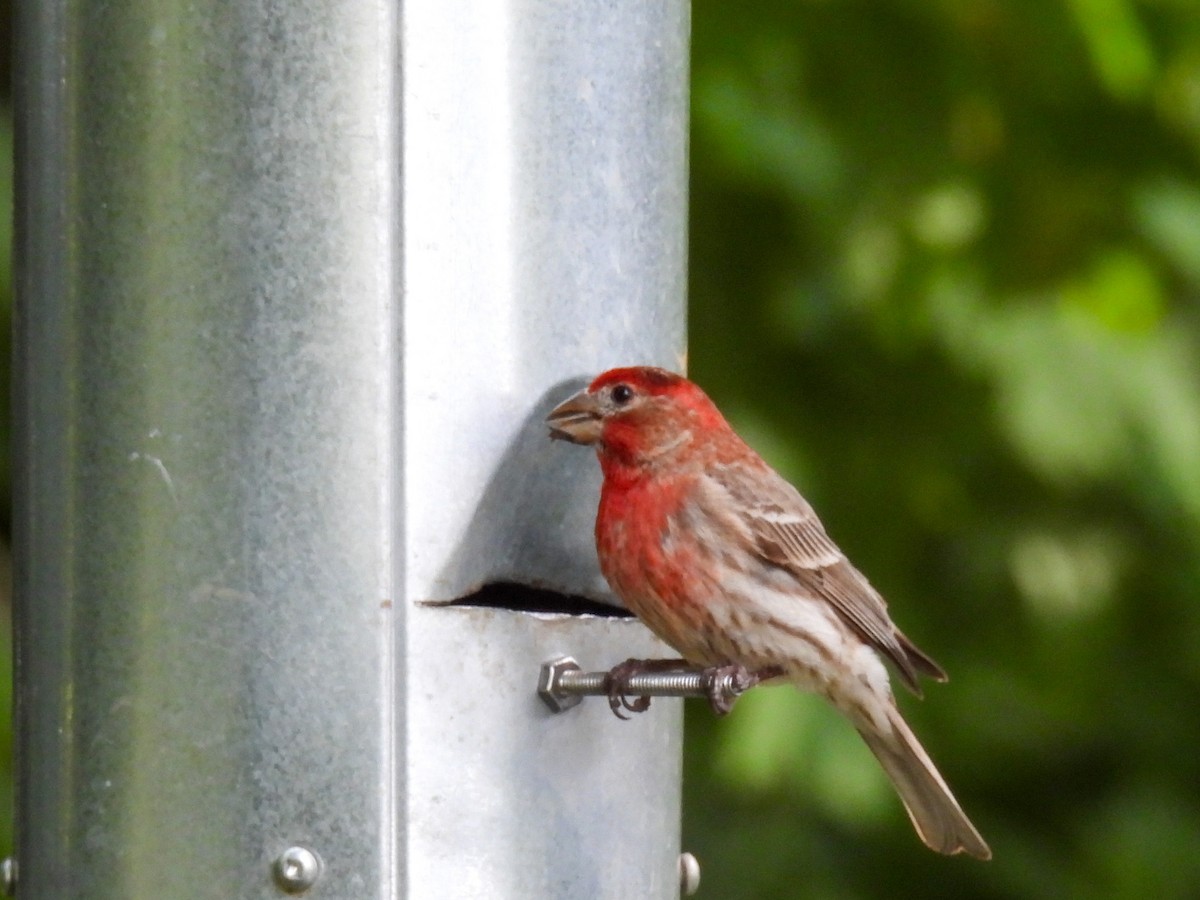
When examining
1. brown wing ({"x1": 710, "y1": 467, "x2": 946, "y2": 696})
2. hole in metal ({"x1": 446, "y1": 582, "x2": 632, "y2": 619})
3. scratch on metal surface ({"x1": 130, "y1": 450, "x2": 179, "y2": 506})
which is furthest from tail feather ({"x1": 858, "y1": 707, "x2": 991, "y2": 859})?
scratch on metal surface ({"x1": 130, "y1": 450, "x2": 179, "y2": 506})

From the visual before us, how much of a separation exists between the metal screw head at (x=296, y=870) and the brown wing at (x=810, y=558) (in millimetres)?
1701

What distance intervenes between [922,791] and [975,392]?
6.03 ft

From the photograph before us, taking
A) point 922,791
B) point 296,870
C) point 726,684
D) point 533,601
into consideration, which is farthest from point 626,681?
point 922,791

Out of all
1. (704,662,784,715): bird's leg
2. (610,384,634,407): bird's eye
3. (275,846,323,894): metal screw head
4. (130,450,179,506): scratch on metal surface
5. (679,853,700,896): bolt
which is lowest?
(679,853,700,896): bolt

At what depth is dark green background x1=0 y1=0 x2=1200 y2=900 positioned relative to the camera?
20.7 feet

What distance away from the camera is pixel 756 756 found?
5918mm

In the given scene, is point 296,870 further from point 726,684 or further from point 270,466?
point 726,684

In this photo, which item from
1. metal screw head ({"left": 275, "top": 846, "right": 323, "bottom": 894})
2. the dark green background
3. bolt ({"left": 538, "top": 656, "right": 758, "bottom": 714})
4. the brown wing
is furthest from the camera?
the dark green background

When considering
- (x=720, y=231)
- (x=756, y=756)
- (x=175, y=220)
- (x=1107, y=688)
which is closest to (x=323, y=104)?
(x=175, y=220)

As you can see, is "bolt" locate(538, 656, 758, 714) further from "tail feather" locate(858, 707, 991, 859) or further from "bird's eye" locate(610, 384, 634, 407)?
"tail feather" locate(858, 707, 991, 859)

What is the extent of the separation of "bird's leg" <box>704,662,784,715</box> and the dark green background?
142 cm

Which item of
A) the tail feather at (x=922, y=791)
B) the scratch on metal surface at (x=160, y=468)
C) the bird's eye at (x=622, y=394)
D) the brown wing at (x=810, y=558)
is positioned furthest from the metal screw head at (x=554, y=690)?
the tail feather at (x=922, y=791)

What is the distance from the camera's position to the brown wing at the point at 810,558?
16.6 ft

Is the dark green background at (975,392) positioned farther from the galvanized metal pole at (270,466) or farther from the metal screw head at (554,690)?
the galvanized metal pole at (270,466)
